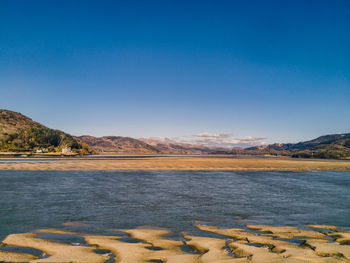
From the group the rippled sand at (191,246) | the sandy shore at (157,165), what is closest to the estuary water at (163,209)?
the rippled sand at (191,246)

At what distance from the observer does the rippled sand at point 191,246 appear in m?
7.92

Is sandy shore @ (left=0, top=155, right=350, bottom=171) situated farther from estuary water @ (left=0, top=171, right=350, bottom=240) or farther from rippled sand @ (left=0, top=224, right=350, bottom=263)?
rippled sand @ (left=0, top=224, right=350, bottom=263)

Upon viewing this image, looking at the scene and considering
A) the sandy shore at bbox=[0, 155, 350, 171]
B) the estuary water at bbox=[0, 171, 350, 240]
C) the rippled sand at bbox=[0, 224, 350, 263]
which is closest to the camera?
the rippled sand at bbox=[0, 224, 350, 263]

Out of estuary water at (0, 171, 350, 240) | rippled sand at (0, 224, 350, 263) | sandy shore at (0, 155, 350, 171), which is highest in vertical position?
rippled sand at (0, 224, 350, 263)

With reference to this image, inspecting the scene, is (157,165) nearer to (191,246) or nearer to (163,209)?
(163,209)

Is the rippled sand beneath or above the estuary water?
above

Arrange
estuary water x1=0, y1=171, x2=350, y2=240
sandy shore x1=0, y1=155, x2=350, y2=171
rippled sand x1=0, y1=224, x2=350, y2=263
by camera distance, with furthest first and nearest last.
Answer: sandy shore x1=0, y1=155, x2=350, y2=171
estuary water x1=0, y1=171, x2=350, y2=240
rippled sand x1=0, y1=224, x2=350, y2=263

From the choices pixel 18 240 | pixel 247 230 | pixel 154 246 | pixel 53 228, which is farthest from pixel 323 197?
pixel 18 240

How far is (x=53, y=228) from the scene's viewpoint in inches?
473

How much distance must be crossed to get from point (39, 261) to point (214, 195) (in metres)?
17.8

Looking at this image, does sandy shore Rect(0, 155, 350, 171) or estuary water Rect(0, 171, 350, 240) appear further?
sandy shore Rect(0, 155, 350, 171)

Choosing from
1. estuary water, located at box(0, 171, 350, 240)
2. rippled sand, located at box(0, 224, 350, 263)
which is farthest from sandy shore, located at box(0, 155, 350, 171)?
rippled sand, located at box(0, 224, 350, 263)

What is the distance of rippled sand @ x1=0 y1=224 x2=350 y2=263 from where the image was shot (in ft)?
26.0

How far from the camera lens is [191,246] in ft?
31.2
